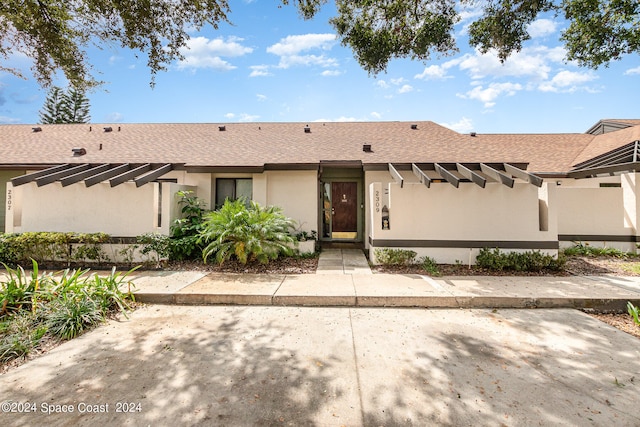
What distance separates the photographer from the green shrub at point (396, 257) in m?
7.21

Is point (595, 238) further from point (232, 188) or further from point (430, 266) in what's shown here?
point (232, 188)

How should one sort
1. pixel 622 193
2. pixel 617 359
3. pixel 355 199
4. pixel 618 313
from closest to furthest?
pixel 617 359 → pixel 618 313 → pixel 622 193 → pixel 355 199

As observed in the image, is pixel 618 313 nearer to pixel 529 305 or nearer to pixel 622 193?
pixel 529 305

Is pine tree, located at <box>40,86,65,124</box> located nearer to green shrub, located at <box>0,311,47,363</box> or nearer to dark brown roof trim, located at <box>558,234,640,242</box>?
green shrub, located at <box>0,311,47,363</box>

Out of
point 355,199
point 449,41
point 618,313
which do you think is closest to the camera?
point 618,313

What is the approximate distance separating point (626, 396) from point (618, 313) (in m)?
3.15

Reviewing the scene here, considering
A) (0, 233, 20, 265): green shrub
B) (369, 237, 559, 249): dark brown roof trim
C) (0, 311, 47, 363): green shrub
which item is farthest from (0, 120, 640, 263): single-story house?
(0, 311, 47, 363): green shrub

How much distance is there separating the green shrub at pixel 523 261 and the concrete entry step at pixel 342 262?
322 centimetres

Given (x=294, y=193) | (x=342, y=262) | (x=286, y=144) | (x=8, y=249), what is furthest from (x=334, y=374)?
(x=286, y=144)

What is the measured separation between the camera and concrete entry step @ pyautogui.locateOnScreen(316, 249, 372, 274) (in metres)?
6.93

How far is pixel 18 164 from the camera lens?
31.8ft

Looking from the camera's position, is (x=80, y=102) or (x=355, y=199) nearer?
(x=355, y=199)

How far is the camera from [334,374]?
282cm

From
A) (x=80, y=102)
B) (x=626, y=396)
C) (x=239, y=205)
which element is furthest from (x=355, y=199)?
(x=80, y=102)
